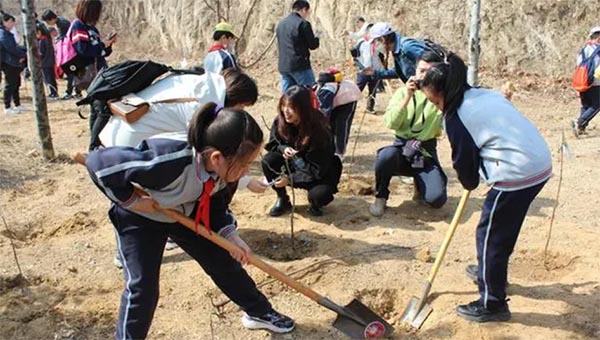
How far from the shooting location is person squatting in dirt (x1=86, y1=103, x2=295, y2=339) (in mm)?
2346

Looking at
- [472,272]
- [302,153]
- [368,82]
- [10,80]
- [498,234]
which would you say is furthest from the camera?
[368,82]

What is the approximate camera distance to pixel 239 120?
2.30 m

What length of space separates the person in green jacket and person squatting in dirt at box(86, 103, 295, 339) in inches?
81.8

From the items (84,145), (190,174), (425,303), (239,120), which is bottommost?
(84,145)

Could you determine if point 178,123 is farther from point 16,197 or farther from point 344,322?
point 16,197

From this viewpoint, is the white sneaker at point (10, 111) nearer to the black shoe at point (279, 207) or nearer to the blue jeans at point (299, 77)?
the blue jeans at point (299, 77)

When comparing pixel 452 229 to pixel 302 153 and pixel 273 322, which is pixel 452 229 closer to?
pixel 273 322

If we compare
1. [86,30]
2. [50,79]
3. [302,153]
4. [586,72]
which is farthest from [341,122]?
[50,79]

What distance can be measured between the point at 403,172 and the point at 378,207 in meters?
0.40

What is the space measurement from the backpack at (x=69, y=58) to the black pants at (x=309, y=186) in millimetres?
2387

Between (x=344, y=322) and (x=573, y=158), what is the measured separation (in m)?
4.37

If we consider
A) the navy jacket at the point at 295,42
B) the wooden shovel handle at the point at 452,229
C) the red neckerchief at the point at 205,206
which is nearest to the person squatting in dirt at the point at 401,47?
the navy jacket at the point at 295,42

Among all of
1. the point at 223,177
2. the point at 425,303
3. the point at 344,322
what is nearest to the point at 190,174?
the point at 223,177

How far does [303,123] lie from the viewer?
15.0 feet
